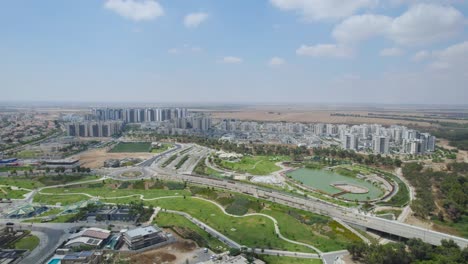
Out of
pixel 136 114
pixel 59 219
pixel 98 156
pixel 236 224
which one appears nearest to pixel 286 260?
pixel 236 224

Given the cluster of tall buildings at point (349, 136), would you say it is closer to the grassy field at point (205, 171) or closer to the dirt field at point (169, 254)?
the grassy field at point (205, 171)

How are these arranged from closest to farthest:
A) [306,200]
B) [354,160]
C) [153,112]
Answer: [306,200] < [354,160] < [153,112]

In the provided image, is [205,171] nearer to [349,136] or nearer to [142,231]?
[142,231]

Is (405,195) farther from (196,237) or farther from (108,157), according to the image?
(108,157)

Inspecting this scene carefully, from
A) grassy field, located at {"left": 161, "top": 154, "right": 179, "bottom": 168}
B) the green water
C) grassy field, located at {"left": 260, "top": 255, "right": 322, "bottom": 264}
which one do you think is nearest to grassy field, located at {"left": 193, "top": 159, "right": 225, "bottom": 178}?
grassy field, located at {"left": 161, "top": 154, "right": 179, "bottom": 168}

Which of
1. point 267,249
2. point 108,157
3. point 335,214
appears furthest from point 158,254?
point 108,157

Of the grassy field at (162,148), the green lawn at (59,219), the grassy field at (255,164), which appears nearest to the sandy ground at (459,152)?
the grassy field at (255,164)
